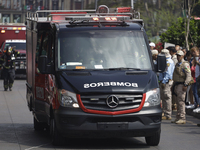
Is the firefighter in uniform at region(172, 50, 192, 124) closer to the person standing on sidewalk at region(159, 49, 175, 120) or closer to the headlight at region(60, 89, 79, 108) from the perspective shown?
the person standing on sidewalk at region(159, 49, 175, 120)

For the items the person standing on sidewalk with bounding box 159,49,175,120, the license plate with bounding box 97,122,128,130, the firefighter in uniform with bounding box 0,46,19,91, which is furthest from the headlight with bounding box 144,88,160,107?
the firefighter in uniform with bounding box 0,46,19,91

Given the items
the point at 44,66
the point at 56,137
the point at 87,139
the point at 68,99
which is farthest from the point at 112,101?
the point at 87,139

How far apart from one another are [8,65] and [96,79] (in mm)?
14490

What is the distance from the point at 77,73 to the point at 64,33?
0.89m

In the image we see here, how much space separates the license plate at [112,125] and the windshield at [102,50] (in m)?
1.08

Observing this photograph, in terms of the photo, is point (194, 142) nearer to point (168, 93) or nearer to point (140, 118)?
point (140, 118)

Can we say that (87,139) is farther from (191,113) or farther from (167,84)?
(191,113)

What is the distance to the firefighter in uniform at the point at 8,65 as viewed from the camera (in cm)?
2180

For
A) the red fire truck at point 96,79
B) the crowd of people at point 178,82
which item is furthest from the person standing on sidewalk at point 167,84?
the red fire truck at point 96,79

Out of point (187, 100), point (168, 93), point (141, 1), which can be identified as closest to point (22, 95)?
point (187, 100)

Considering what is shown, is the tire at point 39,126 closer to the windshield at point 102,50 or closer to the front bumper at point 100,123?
the windshield at point 102,50

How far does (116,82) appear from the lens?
8039 millimetres

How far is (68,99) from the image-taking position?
796 centimetres

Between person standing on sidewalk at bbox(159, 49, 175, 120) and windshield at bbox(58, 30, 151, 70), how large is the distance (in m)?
3.26
